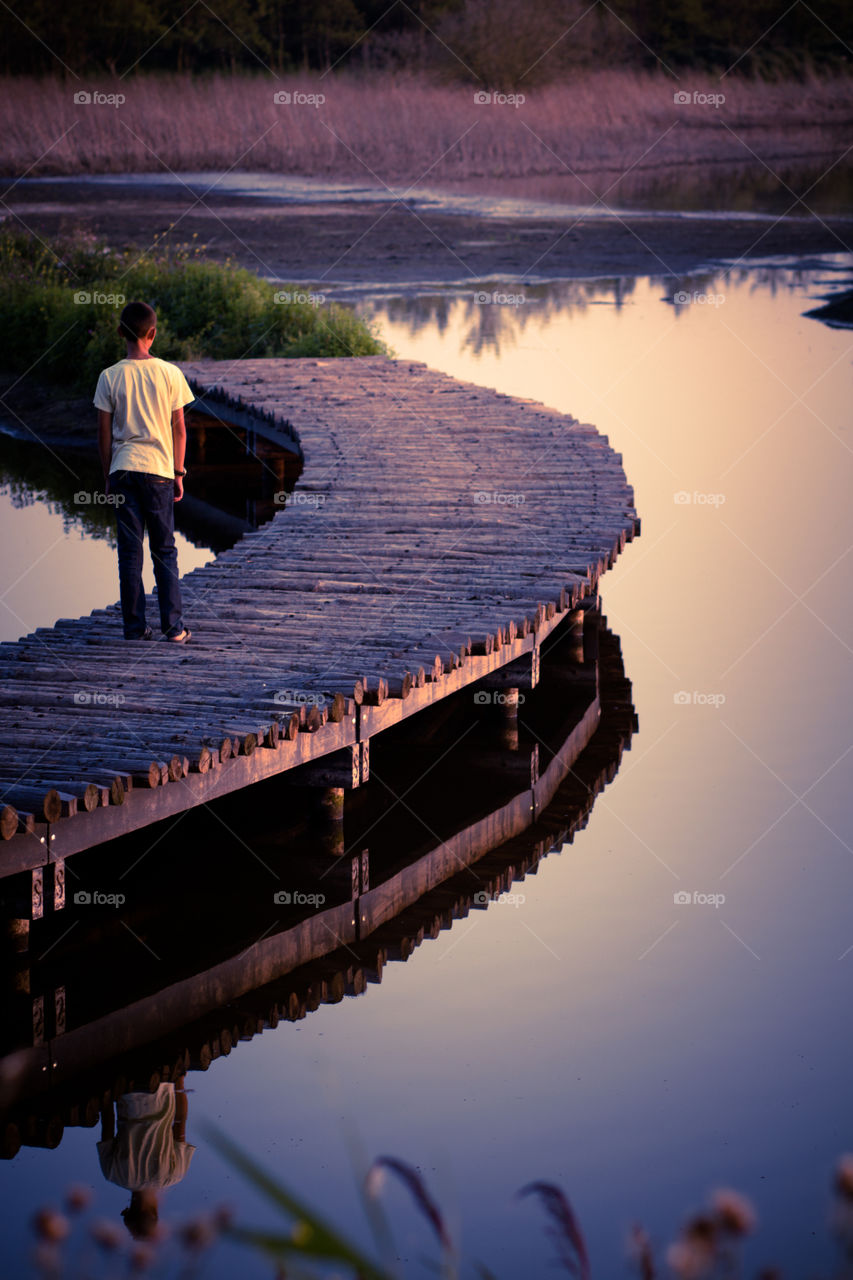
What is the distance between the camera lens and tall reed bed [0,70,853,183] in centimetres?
3359

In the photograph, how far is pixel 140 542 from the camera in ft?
28.0

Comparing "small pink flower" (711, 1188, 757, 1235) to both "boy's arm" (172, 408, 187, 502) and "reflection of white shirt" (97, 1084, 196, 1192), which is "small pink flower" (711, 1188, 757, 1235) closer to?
"reflection of white shirt" (97, 1084, 196, 1192)

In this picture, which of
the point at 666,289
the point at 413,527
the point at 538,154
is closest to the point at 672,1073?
the point at 413,527

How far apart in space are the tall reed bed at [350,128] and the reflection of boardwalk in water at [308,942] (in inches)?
1021

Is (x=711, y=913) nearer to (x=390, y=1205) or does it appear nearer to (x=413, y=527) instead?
(x=390, y=1205)

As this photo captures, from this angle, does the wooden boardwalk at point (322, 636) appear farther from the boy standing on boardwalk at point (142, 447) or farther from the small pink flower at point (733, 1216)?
the small pink flower at point (733, 1216)

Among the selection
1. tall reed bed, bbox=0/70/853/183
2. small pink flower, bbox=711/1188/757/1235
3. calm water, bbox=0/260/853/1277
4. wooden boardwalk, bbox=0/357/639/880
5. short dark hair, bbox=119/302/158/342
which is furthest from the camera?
tall reed bed, bbox=0/70/853/183

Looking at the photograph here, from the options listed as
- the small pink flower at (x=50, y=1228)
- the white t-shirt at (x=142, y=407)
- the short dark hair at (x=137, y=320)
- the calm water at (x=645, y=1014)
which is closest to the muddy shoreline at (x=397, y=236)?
the calm water at (x=645, y=1014)

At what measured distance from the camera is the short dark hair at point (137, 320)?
7898 mm

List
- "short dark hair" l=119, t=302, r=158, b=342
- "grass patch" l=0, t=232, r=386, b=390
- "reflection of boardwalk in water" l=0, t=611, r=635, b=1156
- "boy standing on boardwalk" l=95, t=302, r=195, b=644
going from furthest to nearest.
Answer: "grass patch" l=0, t=232, r=386, b=390
"boy standing on boardwalk" l=95, t=302, r=195, b=644
"short dark hair" l=119, t=302, r=158, b=342
"reflection of boardwalk in water" l=0, t=611, r=635, b=1156

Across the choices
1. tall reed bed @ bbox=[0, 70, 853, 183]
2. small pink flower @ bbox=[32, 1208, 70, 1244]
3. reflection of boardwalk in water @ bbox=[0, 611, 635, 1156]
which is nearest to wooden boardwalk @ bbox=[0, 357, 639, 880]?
reflection of boardwalk in water @ bbox=[0, 611, 635, 1156]

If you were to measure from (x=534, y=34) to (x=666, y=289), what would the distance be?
19.8m

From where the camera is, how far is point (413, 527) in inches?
427

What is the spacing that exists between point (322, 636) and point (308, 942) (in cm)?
189
